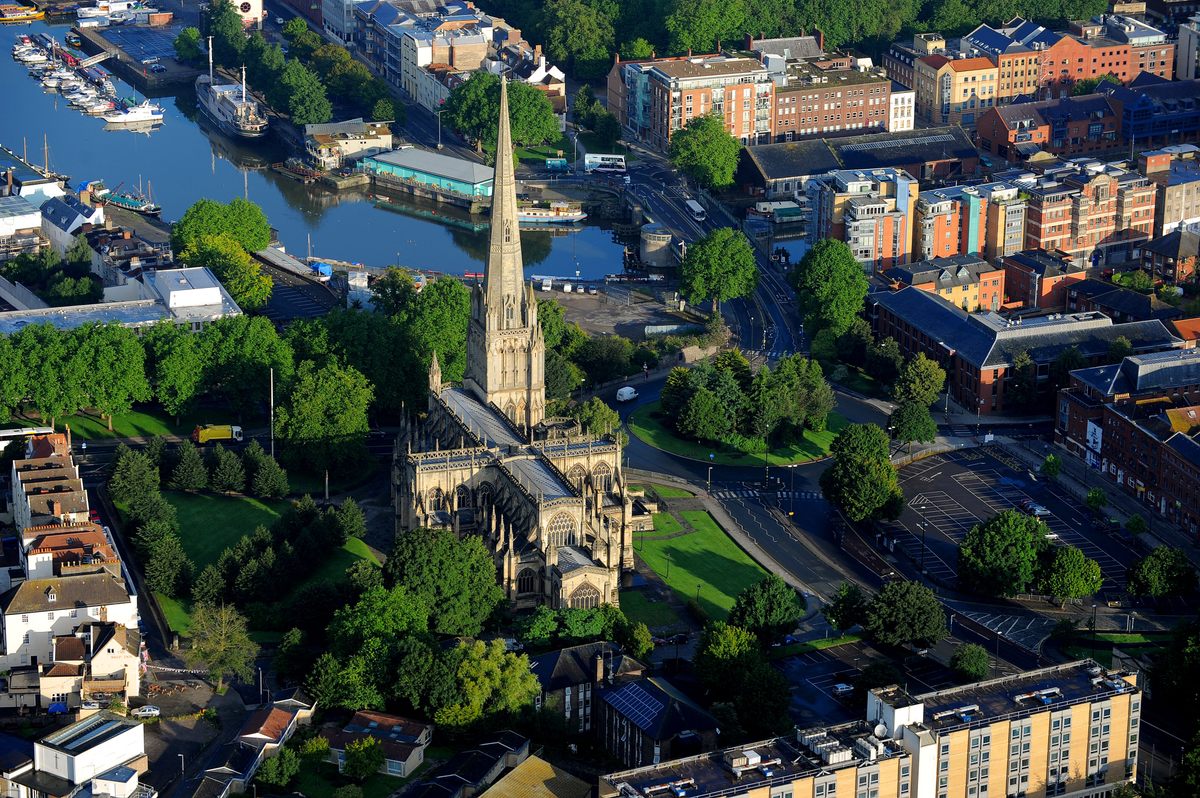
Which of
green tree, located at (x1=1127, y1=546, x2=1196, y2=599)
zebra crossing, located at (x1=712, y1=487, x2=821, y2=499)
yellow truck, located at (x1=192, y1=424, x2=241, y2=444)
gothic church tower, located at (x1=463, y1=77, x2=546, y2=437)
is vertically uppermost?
gothic church tower, located at (x1=463, y1=77, x2=546, y2=437)

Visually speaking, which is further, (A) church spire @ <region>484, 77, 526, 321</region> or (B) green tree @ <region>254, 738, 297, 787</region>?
(A) church spire @ <region>484, 77, 526, 321</region>

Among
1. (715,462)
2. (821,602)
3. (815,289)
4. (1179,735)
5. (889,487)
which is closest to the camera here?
(1179,735)

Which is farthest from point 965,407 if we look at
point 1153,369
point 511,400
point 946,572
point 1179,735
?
point 1179,735

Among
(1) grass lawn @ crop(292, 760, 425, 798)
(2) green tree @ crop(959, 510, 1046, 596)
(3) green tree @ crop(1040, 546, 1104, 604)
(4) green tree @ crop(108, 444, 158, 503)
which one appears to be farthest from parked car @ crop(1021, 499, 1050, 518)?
(4) green tree @ crop(108, 444, 158, 503)

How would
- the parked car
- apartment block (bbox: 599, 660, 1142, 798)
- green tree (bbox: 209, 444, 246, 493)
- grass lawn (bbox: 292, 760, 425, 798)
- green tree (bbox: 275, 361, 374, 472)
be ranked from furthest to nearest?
green tree (bbox: 275, 361, 374, 472) < the parked car < green tree (bbox: 209, 444, 246, 493) < grass lawn (bbox: 292, 760, 425, 798) < apartment block (bbox: 599, 660, 1142, 798)

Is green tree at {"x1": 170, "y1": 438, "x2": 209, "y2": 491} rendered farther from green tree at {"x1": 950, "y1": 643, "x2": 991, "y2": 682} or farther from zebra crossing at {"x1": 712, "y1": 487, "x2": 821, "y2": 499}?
green tree at {"x1": 950, "y1": 643, "x2": 991, "y2": 682}

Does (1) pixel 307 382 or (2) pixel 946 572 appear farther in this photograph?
(1) pixel 307 382

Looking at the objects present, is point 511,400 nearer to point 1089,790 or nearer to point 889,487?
point 889,487
